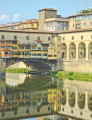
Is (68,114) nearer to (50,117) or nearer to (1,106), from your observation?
(50,117)

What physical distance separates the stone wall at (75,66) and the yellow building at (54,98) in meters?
17.9

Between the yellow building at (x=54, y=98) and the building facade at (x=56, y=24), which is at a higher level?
the building facade at (x=56, y=24)

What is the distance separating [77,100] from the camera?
4675 centimetres

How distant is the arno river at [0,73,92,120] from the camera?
40.6 m

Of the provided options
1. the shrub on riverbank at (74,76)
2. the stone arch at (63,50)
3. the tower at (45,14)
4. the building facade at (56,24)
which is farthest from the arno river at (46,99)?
the tower at (45,14)

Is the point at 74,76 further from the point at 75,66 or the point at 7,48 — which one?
the point at 7,48

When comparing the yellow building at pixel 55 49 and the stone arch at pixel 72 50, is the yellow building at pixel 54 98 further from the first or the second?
the stone arch at pixel 72 50

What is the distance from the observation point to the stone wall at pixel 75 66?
230 feet

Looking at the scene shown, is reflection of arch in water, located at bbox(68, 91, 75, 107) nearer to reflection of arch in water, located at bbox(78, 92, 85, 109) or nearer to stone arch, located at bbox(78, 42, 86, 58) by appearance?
reflection of arch in water, located at bbox(78, 92, 85, 109)

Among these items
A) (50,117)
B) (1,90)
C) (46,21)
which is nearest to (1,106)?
(50,117)

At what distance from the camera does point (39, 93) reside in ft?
170

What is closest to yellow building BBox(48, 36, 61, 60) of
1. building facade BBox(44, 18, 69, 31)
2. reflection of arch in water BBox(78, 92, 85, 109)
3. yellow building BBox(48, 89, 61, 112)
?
yellow building BBox(48, 89, 61, 112)

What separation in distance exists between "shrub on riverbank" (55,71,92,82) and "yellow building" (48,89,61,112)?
44.6 feet

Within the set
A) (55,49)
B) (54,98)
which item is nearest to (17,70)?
(55,49)
